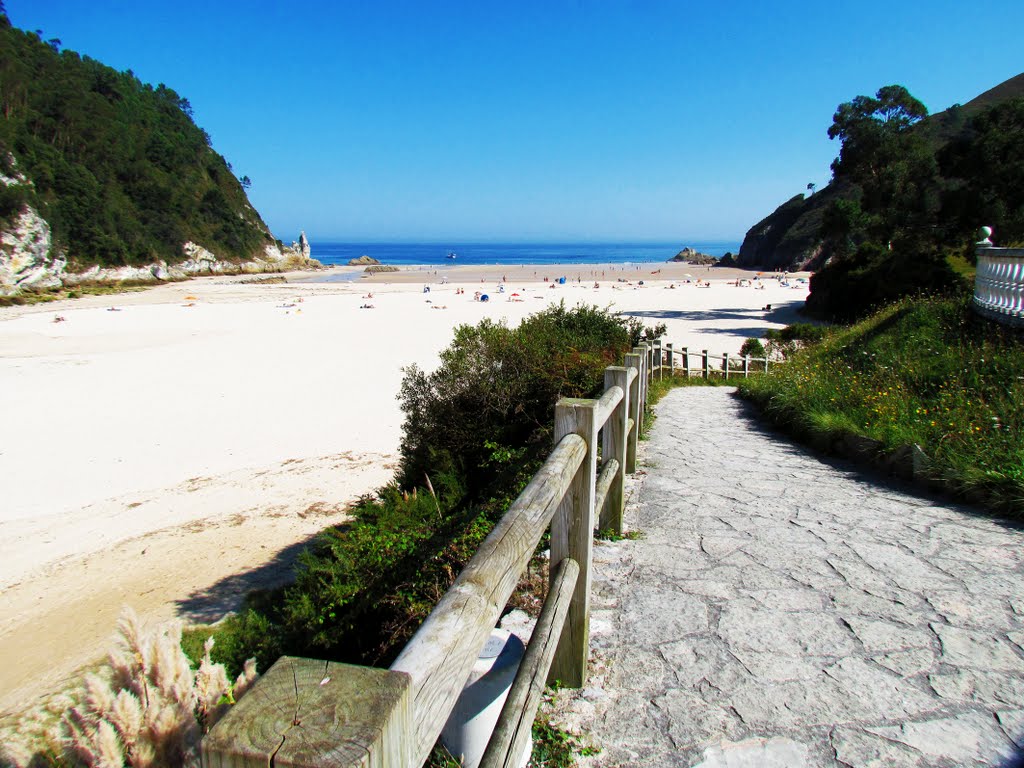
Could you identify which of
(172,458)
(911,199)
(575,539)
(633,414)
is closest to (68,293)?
(172,458)

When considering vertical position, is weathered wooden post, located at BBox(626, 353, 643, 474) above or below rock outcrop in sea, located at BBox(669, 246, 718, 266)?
above

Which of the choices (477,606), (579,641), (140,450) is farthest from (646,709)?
(140,450)

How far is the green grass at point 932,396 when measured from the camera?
19.1 feet

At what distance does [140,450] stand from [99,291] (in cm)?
5654

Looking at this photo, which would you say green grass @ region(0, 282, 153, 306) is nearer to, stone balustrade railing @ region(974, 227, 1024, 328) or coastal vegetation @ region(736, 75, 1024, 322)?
coastal vegetation @ region(736, 75, 1024, 322)

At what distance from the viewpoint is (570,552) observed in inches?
119

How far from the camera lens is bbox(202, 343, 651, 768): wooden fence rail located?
3.09 feet

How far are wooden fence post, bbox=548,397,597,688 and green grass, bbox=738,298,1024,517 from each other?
4079 mm

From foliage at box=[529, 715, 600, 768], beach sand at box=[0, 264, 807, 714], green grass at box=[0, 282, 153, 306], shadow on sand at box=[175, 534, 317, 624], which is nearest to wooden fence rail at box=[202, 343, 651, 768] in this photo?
foliage at box=[529, 715, 600, 768]

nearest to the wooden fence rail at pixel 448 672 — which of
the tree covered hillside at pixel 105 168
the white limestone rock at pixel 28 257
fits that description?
the white limestone rock at pixel 28 257

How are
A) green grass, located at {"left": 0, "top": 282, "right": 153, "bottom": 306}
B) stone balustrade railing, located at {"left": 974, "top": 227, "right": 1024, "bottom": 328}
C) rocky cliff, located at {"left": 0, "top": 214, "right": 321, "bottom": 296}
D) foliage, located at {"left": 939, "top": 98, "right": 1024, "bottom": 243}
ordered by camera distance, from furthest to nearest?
1. rocky cliff, located at {"left": 0, "top": 214, "right": 321, "bottom": 296}
2. green grass, located at {"left": 0, "top": 282, "right": 153, "bottom": 306}
3. foliage, located at {"left": 939, "top": 98, "right": 1024, "bottom": 243}
4. stone balustrade railing, located at {"left": 974, "top": 227, "right": 1024, "bottom": 328}

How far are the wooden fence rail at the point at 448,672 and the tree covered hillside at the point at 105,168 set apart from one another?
7567cm

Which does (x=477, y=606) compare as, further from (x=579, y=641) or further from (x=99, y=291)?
(x=99, y=291)

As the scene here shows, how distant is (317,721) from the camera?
965 mm
